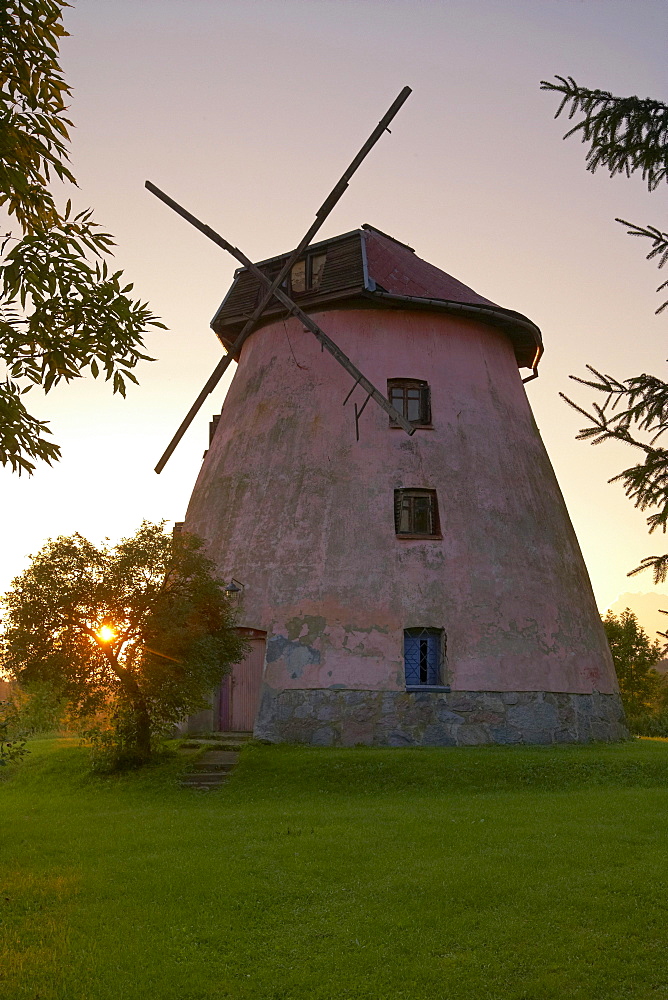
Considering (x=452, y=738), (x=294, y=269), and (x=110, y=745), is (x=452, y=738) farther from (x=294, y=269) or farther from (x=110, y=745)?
(x=294, y=269)

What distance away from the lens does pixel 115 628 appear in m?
16.4

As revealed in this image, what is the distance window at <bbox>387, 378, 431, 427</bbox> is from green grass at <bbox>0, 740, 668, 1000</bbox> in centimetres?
937

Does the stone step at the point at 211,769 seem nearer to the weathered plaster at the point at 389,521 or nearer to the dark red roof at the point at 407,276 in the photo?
the weathered plaster at the point at 389,521

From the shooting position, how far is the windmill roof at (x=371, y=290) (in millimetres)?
22328

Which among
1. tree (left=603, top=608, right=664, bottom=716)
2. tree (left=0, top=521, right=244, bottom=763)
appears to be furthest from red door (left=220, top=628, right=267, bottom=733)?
tree (left=603, top=608, right=664, bottom=716)

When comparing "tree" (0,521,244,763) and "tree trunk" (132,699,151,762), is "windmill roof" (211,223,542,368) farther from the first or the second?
"tree trunk" (132,699,151,762)

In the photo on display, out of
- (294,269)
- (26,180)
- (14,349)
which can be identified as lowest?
(14,349)

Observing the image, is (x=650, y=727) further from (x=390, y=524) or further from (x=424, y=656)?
(x=390, y=524)

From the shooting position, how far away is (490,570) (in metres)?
20.2

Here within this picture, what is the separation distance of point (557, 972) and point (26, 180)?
798 centimetres

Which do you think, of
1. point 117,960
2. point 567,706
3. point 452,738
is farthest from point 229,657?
point 117,960

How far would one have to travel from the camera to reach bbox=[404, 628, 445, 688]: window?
19312mm

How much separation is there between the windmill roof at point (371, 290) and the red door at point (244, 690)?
8.82 metres

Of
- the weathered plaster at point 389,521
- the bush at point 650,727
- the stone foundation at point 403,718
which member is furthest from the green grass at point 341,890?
the bush at point 650,727
